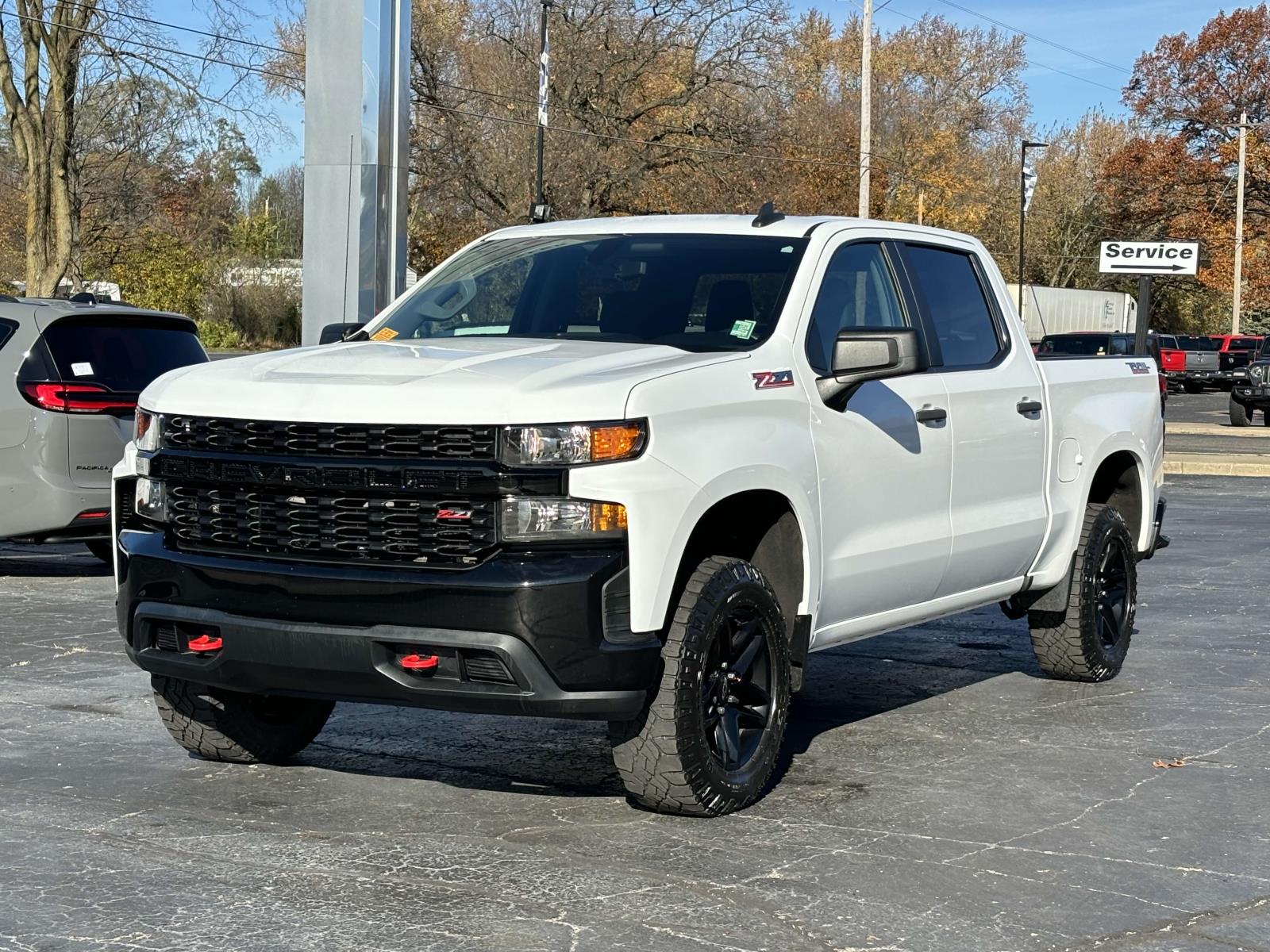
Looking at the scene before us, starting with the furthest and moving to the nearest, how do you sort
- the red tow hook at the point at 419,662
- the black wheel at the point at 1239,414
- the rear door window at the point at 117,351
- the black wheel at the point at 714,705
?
the black wheel at the point at 1239,414, the rear door window at the point at 117,351, the black wheel at the point at 714,705, the red tow hook at the point at 419,662

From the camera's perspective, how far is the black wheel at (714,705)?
5.42 meters

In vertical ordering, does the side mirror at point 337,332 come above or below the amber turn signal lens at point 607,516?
above

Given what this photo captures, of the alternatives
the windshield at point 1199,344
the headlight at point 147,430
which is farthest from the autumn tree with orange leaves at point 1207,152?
the headlight at point 147,430

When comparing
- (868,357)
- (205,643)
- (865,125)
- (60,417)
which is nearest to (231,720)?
(205,643)

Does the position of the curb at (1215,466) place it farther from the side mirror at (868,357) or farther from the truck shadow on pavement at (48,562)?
the side mirror at (868,357)

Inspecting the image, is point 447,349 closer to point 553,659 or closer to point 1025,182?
point 553,659

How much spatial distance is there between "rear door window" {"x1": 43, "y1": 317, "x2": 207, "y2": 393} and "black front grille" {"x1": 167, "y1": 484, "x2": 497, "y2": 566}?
584 cm

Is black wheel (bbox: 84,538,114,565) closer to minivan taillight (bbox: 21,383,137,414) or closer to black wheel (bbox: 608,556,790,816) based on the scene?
minivan taillight (bbox: 21,383,137,414)

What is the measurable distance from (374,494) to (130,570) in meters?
0.99

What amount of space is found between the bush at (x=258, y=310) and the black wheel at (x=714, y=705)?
60629mm

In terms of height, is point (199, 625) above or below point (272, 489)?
below

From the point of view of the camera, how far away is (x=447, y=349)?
19.9ft

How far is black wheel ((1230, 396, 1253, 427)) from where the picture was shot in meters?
35.7

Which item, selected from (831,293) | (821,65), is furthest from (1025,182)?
(831,293)
